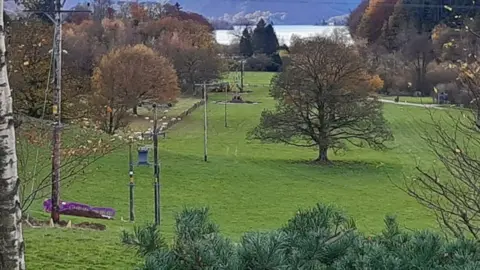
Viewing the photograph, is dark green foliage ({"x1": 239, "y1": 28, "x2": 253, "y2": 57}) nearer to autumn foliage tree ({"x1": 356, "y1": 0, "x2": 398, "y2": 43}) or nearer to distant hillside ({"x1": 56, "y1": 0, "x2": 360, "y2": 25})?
autumn foliage tree ({"x1": 356, "y1": 0, "x2": 398, "y2": 43})

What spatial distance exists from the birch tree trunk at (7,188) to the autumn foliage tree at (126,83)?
26990 mm

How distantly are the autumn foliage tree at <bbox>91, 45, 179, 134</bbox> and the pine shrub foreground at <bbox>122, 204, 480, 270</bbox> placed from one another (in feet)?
90.2

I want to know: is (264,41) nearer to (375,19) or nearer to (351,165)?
(375,19)

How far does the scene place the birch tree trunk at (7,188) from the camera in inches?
98.5

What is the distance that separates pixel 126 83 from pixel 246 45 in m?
47.8

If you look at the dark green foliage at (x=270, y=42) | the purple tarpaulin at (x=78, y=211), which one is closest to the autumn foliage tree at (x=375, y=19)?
the dark green foliage at (x=270, y=42)

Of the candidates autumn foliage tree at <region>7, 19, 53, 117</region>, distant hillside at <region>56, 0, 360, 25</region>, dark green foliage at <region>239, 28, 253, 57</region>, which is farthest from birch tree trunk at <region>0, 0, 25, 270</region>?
distant hillside at <region>56, 0, 360, 25</region>

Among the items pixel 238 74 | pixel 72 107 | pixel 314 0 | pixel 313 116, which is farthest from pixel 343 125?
pixel 314 0

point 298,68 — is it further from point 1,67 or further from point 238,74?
point 238,74

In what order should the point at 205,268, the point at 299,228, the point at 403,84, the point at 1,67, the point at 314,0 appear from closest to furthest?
the point at 205,268 → the point at 299,228 → the point at 1,67 → the point at 403,84 → the point at 314,0

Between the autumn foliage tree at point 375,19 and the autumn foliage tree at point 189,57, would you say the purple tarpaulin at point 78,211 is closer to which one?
the autumn foliage tree at point 189,57

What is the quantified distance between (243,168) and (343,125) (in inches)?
195

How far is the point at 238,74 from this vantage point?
69.2 m

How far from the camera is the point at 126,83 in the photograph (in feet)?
109
